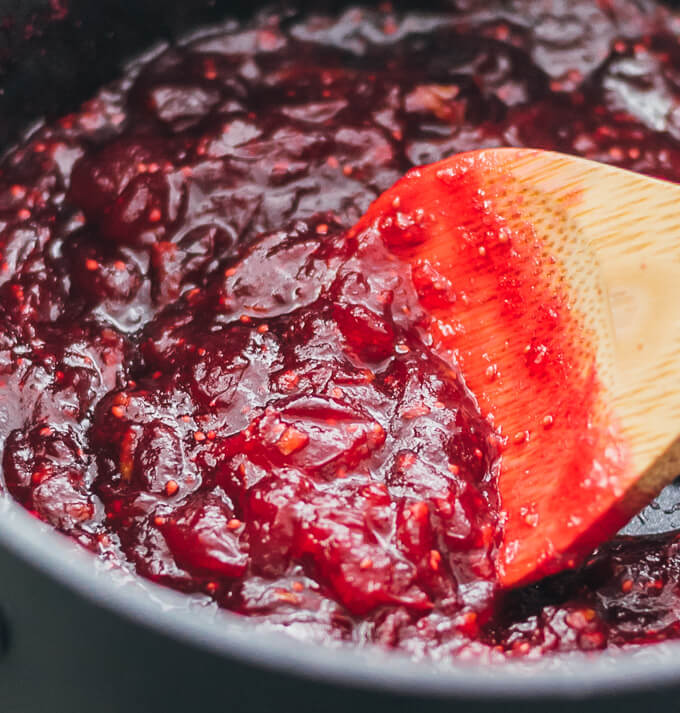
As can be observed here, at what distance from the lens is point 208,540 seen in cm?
204

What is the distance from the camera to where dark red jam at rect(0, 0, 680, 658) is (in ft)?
6.68

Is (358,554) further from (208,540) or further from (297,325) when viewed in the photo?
(297,325)

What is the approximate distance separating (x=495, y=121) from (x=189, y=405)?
170cm

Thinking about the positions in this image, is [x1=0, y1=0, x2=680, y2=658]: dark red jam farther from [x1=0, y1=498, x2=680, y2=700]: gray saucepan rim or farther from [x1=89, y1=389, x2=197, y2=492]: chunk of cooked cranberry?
[x1=0, y1=498, x2=680, y2=700]: gray saucepan rim

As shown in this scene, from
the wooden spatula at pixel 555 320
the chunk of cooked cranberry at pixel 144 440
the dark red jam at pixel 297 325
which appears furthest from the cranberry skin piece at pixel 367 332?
the chunk of cooked cranberry at pixel 144 440

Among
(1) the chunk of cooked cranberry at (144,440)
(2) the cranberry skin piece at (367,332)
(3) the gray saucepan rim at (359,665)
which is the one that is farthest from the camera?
(2) the cranberry skin piece at (367,332)

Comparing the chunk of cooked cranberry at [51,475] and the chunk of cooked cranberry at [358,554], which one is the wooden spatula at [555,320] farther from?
the chunk of cooked cranberry at [51,475]

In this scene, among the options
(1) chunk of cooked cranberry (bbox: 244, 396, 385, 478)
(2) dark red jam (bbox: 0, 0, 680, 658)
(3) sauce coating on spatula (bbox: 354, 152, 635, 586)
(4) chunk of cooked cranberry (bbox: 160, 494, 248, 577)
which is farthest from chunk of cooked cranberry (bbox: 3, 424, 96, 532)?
(3) sauce coating on spatula (bbox: 354, 152, 635, 586)

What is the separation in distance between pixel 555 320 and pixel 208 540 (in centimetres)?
113

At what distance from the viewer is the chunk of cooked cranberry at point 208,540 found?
2023 mm

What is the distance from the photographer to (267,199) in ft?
9.61

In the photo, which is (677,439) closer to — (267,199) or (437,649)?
(437,649)

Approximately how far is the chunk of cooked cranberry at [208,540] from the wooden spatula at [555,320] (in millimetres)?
675

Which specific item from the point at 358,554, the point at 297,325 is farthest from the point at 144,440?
the point at 358,554
